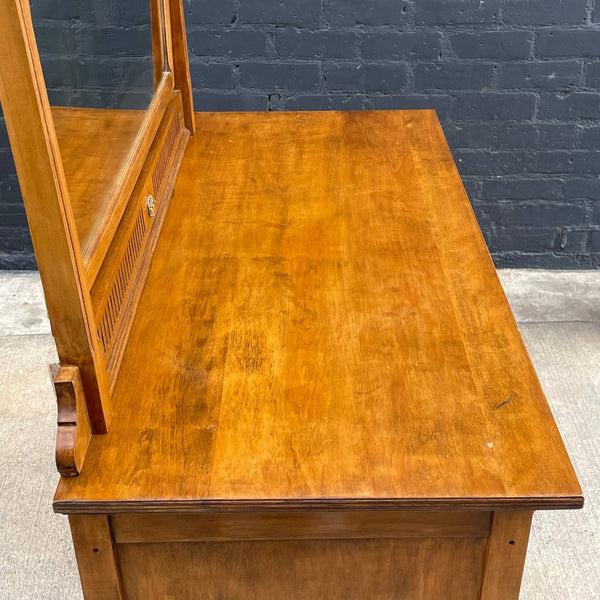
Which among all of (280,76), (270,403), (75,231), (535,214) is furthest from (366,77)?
(75,231)

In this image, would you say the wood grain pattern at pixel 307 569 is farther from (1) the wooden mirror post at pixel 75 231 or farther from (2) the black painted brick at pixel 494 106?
(2) the black painted brick at pixel 494 106

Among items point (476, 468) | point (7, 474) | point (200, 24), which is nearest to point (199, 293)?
point (476, 468)

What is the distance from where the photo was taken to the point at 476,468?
1063 millimetres

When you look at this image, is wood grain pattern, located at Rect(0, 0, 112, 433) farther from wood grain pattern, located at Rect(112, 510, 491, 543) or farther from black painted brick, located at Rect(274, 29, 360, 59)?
black painted brick, located at Rect(274, 29, 360, 59)

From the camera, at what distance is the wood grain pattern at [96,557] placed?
1.10 m

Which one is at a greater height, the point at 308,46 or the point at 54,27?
the point at 54,27

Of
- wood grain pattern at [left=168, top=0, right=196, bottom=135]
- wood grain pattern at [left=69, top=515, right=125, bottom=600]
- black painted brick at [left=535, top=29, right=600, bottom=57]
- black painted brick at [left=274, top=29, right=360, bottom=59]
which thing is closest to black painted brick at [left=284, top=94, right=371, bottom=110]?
black painted brick at [left=274, top=29, right=360, bottom=59]

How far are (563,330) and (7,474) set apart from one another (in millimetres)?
1913

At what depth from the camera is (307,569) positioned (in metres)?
1.18

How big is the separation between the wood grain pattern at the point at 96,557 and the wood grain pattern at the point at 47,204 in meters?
0.13

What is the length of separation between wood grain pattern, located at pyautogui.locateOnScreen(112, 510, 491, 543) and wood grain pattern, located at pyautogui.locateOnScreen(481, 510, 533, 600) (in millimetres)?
21

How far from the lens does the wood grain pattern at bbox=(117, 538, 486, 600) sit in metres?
1.16

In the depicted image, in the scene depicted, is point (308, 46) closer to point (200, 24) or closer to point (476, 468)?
point (200, 24)

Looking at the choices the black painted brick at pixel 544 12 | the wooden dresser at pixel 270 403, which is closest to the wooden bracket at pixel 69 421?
the wooden dresser at pixel 270 403
